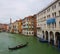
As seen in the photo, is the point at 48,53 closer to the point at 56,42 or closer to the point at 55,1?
the point at 56,42

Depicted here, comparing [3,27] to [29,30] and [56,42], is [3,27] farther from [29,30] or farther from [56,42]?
[56,42]

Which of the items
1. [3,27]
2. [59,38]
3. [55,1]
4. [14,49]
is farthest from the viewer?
[3,27]

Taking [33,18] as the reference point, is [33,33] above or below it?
below

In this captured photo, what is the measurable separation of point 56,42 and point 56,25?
4.27 metres

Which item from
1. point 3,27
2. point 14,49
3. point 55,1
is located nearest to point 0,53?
point 14,49

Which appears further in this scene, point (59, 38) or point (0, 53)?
point (59, 38)

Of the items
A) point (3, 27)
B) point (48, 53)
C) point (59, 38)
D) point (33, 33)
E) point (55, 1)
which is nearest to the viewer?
point (48, 53)

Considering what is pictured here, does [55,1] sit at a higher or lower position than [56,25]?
higher

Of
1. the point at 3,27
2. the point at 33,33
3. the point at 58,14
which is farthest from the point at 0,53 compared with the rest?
the point at 3,27

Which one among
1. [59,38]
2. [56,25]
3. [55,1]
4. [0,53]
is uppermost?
[55,1]

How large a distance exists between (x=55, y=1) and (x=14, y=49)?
1565 cm

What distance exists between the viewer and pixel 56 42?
111 feet

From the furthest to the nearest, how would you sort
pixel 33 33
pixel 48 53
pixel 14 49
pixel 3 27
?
pixel 3 27
pixel 33 33
pixel 14 49
pixel 48 53

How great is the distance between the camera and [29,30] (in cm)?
7156
